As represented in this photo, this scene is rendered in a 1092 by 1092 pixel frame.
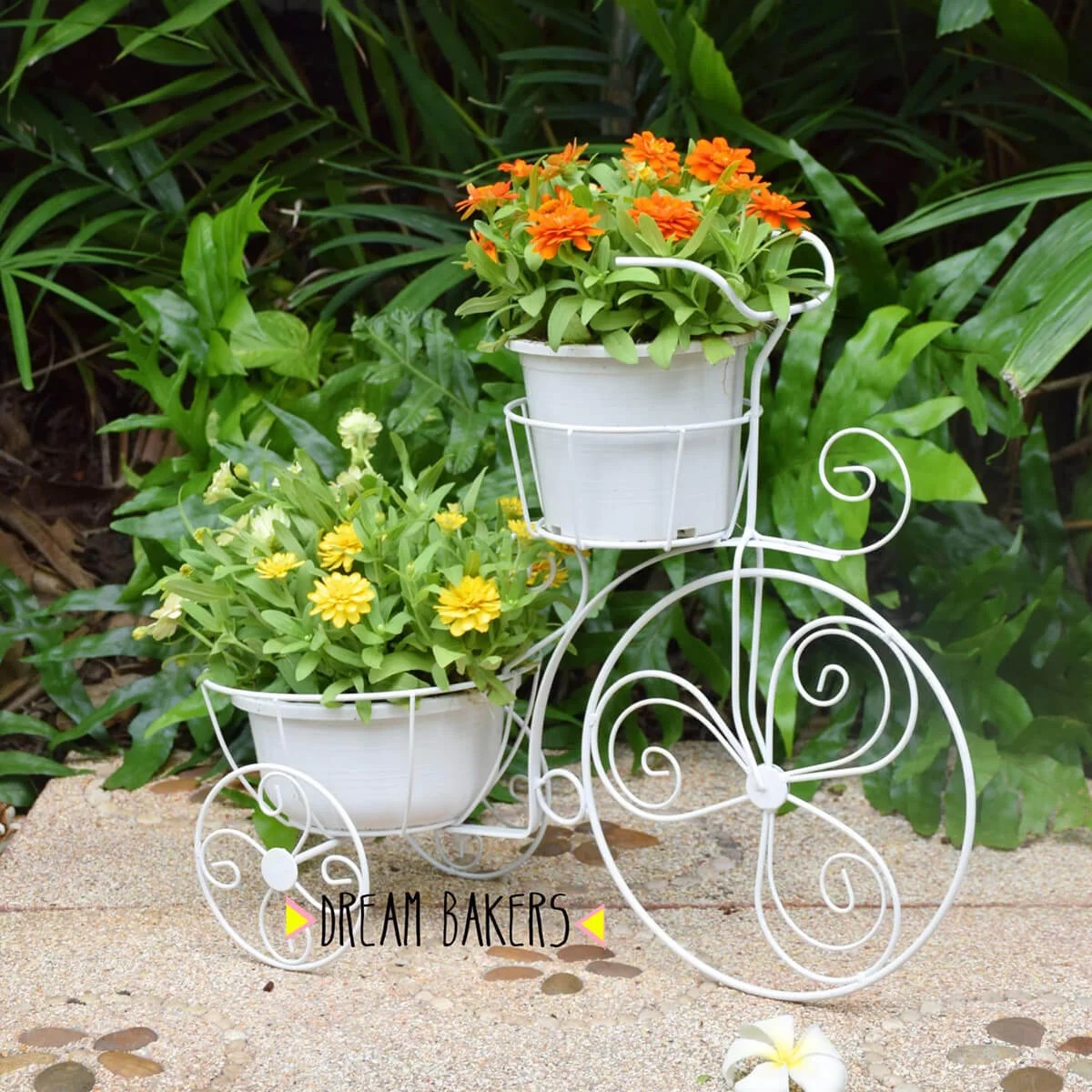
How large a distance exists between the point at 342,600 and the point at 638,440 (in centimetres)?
38

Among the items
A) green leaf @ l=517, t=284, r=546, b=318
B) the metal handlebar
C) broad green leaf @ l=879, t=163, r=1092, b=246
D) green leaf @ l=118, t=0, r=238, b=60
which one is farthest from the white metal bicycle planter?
green leaf @ l=118, t=0, r=238, b=60

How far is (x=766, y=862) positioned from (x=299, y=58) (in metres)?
1.87

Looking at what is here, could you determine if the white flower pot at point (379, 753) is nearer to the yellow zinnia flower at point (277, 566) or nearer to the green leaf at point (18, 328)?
the yellow zinnia flower at point (277, 566)

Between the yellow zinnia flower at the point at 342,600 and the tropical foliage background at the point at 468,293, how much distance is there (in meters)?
0.49

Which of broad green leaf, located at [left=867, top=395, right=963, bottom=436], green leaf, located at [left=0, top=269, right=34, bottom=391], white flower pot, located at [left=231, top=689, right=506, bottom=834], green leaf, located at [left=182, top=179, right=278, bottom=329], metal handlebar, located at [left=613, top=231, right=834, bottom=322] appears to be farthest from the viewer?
green leaf, located at [left=182, top=179, right=278, bottom=329]

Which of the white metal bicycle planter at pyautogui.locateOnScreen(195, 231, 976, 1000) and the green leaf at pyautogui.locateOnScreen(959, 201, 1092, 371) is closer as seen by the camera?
the white metal bicycle planter at pyautogui.locateOnScreen(195, 231, 976, 1000)

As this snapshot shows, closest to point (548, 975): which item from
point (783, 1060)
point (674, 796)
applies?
point (674, 796)

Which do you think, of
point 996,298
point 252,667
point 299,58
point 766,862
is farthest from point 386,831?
point 299,58

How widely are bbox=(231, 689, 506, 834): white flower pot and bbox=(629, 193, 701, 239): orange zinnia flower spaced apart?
1.95ft

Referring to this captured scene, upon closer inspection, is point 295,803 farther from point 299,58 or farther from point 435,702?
point 299,58

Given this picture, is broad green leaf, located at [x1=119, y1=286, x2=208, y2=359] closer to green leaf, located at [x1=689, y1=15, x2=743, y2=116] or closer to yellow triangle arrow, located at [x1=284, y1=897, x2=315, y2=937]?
green leaf, located at [x1=689, y1=15, x2=743, y2=116]

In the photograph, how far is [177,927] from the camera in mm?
1786

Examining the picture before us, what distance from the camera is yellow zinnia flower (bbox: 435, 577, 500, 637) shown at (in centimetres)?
160

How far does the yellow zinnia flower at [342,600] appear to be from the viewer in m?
1.58
